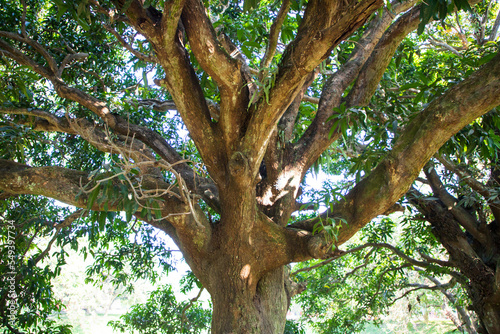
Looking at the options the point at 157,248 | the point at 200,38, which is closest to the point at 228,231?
the point at 200,38

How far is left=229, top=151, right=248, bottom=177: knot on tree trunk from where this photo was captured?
2.33 metres

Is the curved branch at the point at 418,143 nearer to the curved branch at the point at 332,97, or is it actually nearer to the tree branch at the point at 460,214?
the curved branch at the point at 332,97

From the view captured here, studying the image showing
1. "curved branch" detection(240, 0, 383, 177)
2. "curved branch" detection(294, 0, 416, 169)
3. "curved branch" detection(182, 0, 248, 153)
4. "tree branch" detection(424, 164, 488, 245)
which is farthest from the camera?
"tree branch" detection(424, 164, 488, 245)

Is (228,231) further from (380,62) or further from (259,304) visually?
(380,62)

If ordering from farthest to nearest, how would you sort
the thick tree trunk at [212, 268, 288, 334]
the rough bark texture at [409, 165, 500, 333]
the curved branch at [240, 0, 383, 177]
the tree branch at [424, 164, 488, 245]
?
the tree branch at [424, 164, 488, 245], the rough bark texture at [409, 165, 500, 333], the thick tree trunk at [212, 268, 288, 334], the curved branch at [240, 0, 383, 177]

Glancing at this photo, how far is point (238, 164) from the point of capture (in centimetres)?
233

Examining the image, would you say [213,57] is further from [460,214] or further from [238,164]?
[460,214]

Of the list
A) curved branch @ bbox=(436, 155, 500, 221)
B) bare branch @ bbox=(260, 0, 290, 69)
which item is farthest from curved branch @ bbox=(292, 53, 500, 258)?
curved branch @ bbox=(436, 155, 500, 221)

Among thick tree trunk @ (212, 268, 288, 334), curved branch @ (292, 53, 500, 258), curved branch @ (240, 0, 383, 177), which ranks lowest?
thick tree trunk @ (212, 268, 288, 334)

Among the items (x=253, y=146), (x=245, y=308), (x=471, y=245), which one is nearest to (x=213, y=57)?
(x=253, y=146)

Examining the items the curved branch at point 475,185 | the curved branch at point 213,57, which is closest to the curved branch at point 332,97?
the curved branch at point 213,57

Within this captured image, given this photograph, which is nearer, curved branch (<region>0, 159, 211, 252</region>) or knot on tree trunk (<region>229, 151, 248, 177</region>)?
knot on tree trunk (<region>229, 151, 248, 177</region>)

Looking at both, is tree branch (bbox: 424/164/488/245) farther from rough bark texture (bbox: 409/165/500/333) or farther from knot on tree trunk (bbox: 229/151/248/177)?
knot on tree trunk (bbox: 229/151/248/177)

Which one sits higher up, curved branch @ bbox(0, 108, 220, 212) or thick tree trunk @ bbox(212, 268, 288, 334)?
curved branch @ bbox(0, 108, 220, 212)
